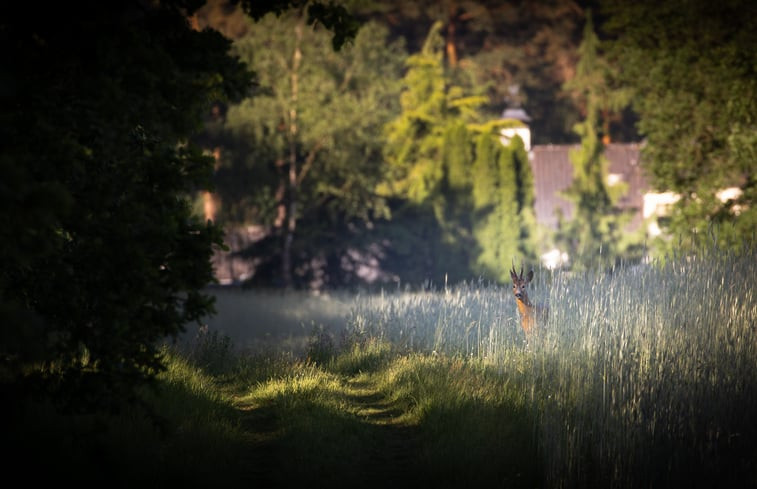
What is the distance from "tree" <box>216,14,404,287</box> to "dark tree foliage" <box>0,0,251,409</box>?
25.4m

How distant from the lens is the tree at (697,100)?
846 inches

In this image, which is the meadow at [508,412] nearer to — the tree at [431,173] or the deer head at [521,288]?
the deer head at [521,288]

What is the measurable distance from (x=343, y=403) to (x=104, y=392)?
11.2 feet

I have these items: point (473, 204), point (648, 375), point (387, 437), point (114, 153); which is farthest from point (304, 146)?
point (114, 153)

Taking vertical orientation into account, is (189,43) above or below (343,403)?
above

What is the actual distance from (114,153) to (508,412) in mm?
4496

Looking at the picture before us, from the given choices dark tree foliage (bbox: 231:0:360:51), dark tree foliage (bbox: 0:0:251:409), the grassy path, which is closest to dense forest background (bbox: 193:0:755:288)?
the grassy path

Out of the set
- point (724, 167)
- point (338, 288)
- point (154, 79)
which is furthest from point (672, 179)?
point (154, 79)

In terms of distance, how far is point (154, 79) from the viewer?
21.0 feet

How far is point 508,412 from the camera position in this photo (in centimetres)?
884

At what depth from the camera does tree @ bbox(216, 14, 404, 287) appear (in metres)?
32.8

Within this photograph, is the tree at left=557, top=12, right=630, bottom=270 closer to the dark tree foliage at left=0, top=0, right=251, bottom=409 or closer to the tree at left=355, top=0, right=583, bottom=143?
the tree at left=355, top=0, right=583, bottom=143

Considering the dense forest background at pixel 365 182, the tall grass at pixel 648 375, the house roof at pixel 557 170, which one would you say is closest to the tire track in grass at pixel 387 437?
the tall grass at pixel 648 375

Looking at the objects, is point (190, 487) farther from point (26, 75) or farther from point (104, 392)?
point (26, 75)
